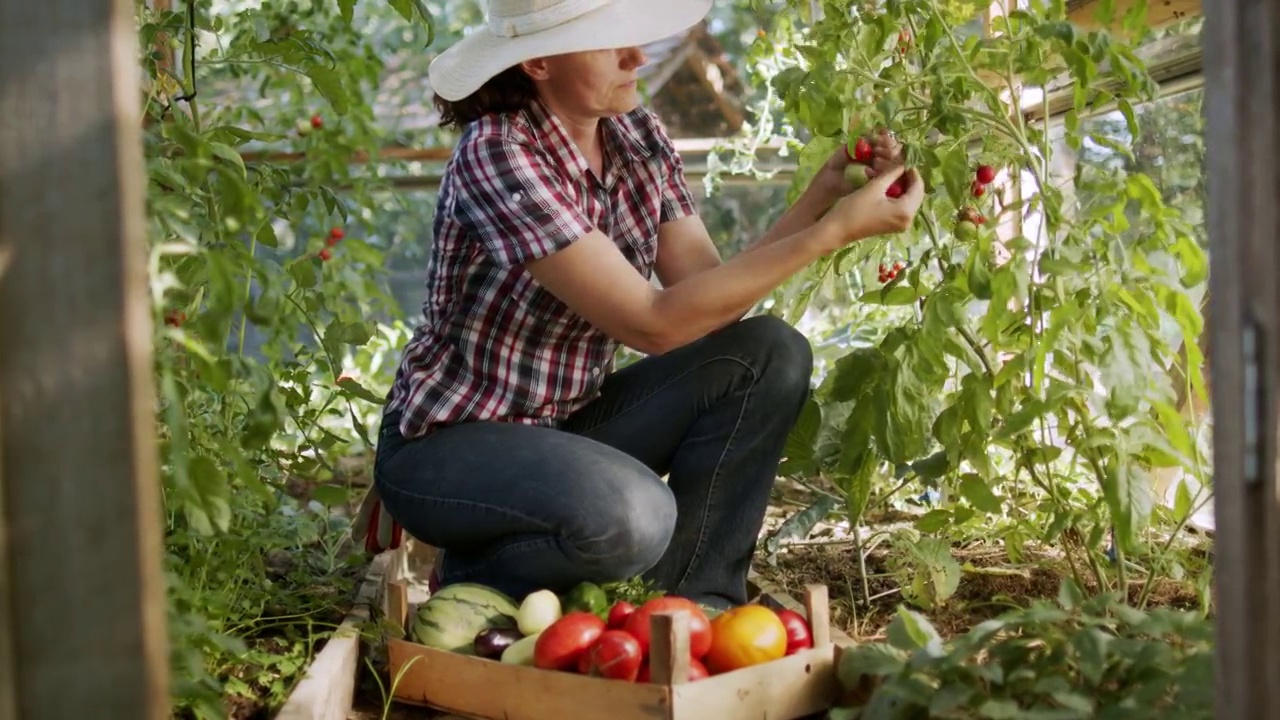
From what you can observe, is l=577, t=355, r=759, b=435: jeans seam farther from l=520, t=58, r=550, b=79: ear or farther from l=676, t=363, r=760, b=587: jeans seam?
l=520, t=58, r=550, b=79: ear

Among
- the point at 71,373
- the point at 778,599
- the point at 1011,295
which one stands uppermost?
the point at 71,373

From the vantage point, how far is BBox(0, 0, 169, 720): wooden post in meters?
1.04

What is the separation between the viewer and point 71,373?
106cm

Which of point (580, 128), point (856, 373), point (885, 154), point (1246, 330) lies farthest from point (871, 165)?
point (1246, 330)

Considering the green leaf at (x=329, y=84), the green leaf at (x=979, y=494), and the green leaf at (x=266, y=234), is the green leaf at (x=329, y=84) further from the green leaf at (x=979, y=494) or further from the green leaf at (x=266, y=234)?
the green leaf at (x=979, y=494)

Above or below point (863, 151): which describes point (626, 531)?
below

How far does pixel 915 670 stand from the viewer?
1560 mm

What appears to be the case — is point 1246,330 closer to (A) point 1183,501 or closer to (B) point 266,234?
(A) point 1183,501

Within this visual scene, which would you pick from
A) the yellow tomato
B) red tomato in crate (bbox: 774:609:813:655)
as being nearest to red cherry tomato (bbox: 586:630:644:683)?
the yellow tomato

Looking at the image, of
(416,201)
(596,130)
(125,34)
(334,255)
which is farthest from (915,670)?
(416,201)

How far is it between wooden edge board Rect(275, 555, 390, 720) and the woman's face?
36.7 inches

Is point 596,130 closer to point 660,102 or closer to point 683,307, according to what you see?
point 683,307

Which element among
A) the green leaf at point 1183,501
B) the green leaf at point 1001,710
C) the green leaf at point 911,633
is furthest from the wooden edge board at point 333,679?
the green leaf at point 1183,501

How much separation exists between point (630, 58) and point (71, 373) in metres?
1.37
